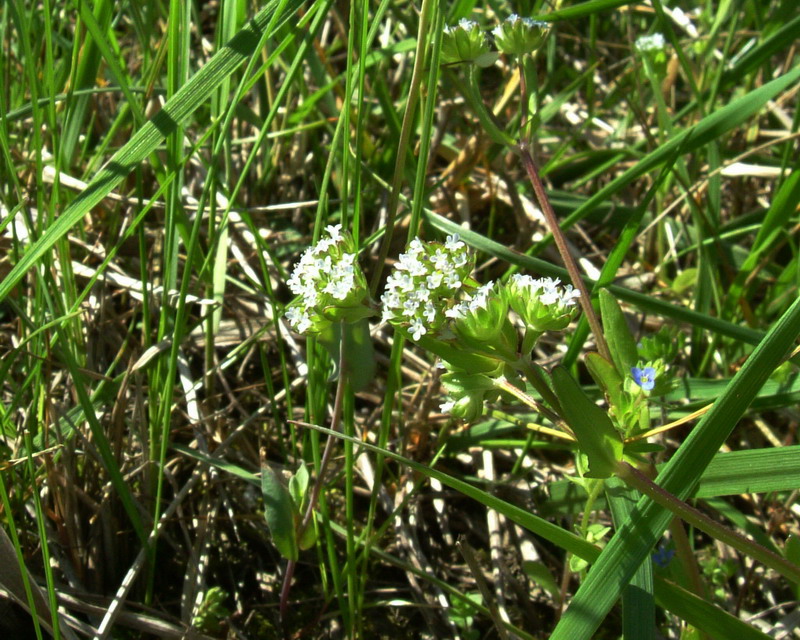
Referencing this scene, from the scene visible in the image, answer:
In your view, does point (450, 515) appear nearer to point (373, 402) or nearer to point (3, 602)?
point (373, 402)

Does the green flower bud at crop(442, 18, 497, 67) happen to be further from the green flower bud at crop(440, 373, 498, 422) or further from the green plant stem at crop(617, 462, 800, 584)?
the green plant stem at crop(617, 462, 800, 584)

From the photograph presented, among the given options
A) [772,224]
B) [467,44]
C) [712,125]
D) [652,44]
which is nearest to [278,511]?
[467,44]

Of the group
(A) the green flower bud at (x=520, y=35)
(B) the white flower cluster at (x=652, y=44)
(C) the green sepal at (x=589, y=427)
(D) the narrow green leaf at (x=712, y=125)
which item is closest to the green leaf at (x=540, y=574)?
(C) the green sepal at (x=589, y=427)

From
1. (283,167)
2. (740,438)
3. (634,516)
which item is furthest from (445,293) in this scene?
(283,167)

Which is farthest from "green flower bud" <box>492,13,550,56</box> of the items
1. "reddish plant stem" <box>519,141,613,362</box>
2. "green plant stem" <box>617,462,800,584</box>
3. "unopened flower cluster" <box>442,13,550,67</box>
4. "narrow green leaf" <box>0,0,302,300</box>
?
"green plant stem" <box>617,462,800,584</box>

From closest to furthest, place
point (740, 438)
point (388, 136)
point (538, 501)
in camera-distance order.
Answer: point (538, 501) → point (740, 438) → point (388, 136)

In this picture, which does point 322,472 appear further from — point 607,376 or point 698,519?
point 698,519
